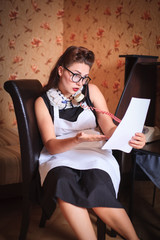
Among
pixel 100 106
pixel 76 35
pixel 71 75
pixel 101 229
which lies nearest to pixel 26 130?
pixel 71 75

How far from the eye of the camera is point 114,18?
8.02ft

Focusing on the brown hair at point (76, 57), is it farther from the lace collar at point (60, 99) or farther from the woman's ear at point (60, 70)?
the lace collar at point (60, 99)

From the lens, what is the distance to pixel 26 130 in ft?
4.45

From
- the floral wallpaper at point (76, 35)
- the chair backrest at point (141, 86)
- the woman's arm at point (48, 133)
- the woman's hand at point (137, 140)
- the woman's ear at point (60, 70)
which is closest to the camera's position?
the woman's hand at point (137, 140)

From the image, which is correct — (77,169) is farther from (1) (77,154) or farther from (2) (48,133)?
(2) (48,133)

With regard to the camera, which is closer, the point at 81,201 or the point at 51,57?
the point at 81,201

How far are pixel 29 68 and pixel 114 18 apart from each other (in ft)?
4.10

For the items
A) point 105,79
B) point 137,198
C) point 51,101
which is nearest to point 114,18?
point 105,79

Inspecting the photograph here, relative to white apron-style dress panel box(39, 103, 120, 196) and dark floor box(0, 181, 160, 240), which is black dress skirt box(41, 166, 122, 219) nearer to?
white apron-style dress panel box(39, 103, 120, 196)

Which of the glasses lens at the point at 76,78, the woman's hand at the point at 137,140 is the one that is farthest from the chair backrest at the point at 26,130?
the woman's hand at the point at 137,140

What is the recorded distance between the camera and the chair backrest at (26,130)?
1.35 meters

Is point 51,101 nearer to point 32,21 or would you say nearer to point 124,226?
point 124,226

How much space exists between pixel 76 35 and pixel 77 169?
6.76 feet

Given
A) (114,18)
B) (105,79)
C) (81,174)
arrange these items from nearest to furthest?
(81,174) < (114,18) < (105,79)
